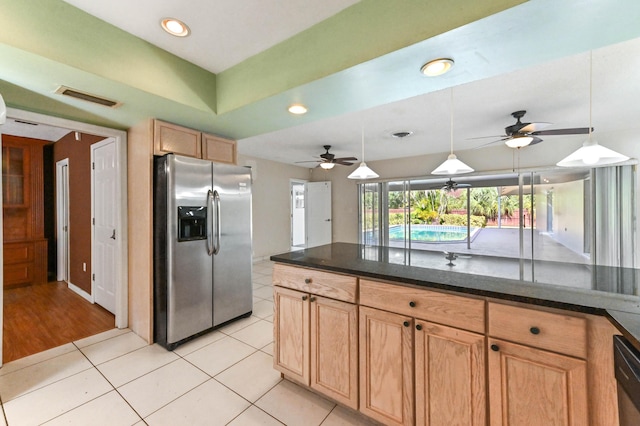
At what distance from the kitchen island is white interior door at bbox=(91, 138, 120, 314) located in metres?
2.32

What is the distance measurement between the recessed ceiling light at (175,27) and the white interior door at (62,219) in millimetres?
3652

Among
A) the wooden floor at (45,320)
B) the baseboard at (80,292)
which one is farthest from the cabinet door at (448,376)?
the baseboard at (80,292)

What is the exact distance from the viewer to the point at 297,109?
7.18ft

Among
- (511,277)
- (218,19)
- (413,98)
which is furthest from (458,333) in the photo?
(413,98)

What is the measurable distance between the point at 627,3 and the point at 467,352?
170 centimetres

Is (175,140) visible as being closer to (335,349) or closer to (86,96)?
(86,96)

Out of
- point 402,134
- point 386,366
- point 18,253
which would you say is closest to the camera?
point 386,366

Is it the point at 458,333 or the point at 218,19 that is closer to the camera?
the point at 458,333

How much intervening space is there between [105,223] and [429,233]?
5.92 meters

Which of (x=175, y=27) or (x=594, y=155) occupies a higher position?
(x=175, y=27)

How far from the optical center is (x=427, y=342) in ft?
4.08

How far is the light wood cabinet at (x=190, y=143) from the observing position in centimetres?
240

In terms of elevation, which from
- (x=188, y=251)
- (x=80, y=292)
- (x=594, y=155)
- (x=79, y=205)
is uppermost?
(x=594, y=155)

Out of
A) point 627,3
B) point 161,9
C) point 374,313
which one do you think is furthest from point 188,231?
point 627,3
